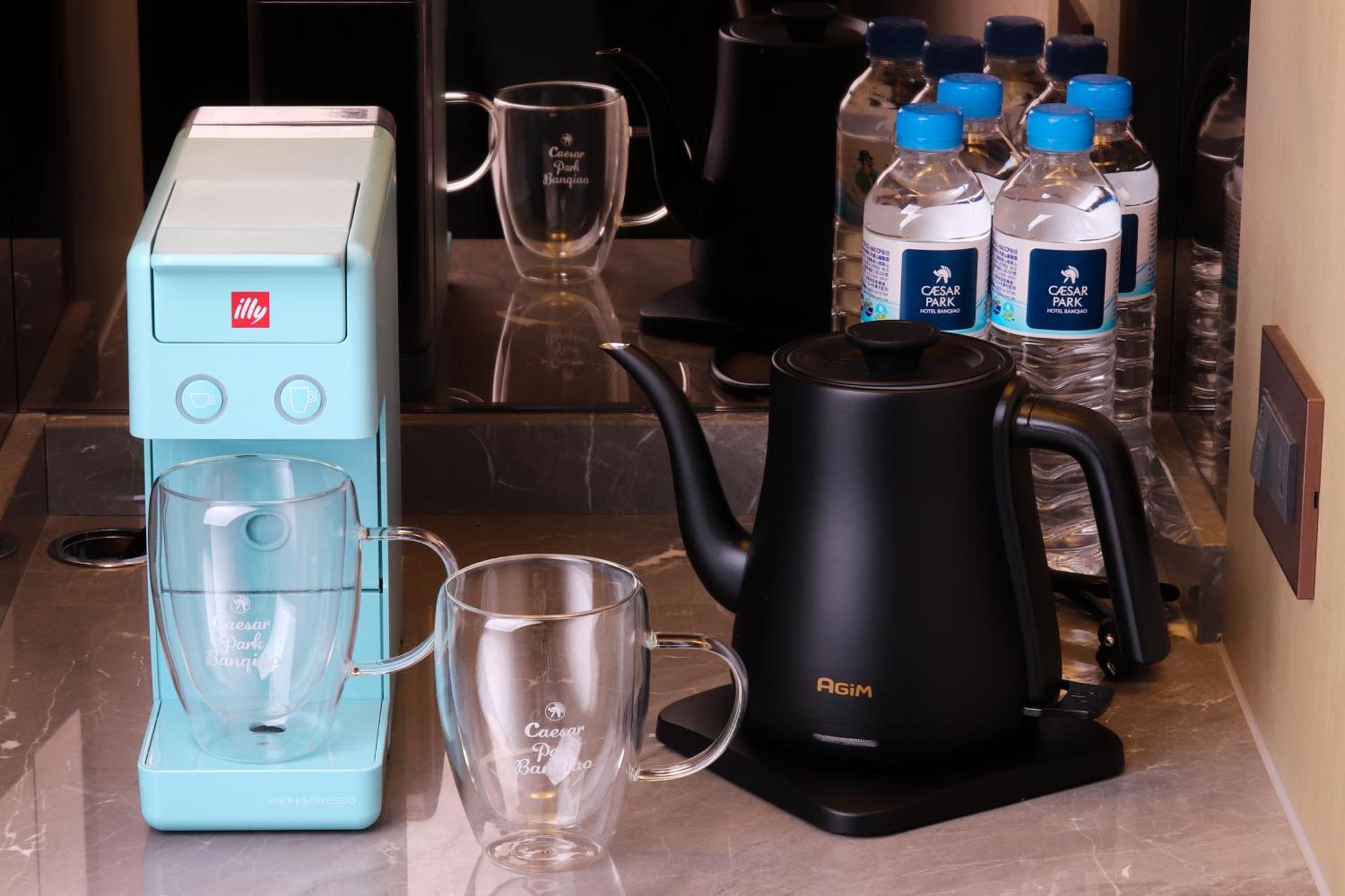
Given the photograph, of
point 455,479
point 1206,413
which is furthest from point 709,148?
point 1206,413

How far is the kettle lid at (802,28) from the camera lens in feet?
4.63

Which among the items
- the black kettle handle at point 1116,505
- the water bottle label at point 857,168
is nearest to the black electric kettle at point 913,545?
the black kettle handle at point 1116,505

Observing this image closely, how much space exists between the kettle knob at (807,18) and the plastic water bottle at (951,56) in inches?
4.2

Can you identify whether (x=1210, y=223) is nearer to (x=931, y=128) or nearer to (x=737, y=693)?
(x=931, y=128)

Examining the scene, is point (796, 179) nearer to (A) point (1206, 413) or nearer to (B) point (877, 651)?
(A) point (1206, 413)

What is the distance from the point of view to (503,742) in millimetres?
924

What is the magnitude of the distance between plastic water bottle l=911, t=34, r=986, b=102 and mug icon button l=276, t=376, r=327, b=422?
57cm

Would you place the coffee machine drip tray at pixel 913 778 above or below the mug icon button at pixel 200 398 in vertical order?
below

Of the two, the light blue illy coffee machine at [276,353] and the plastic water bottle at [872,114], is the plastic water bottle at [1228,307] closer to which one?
the plastic water bottle at [872,114]

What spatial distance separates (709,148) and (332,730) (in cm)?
63

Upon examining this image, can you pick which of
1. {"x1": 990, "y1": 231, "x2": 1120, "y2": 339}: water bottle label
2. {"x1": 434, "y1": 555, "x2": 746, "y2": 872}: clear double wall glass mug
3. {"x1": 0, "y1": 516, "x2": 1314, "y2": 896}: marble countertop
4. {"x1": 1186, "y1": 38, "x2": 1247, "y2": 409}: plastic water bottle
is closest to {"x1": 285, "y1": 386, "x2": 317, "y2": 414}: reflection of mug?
{"x1": 434, "y1": 555, "x2": 746, "y2": 872}: clear double wall glass mug

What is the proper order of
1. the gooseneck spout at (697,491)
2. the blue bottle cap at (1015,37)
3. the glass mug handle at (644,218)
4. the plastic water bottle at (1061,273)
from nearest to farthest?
the gooseneck spout at (697,491) → the plastic water bottle at (1061,273) → the blue bottle cap at (1015,37) → the glass mug handle at (644,218)

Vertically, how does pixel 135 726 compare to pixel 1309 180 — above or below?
below

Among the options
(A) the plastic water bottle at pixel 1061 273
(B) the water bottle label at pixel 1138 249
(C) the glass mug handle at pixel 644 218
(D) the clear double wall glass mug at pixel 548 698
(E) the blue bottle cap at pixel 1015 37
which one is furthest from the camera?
(C) the glass mug handle at pixel 644 218
